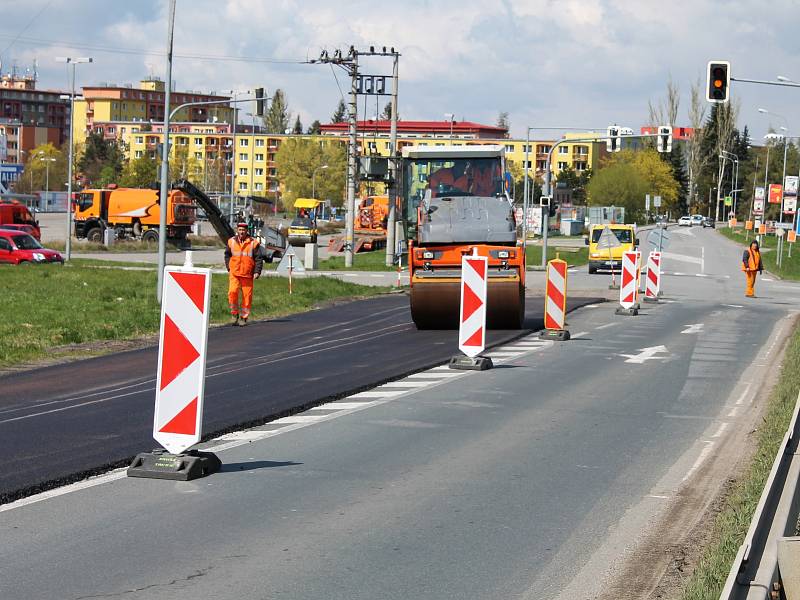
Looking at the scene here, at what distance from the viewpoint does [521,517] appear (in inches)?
315

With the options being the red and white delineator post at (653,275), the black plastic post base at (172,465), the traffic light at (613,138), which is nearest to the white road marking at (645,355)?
the black plastic post base at (172,465)

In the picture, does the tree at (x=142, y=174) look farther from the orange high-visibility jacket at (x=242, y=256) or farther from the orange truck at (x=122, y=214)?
the orange high-visibility jacket at (x=242, y=256)

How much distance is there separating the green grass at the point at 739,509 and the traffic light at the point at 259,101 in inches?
1252

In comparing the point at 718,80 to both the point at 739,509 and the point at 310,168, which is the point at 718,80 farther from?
the point at 310,168

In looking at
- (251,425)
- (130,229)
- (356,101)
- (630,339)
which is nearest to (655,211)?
(130,229)

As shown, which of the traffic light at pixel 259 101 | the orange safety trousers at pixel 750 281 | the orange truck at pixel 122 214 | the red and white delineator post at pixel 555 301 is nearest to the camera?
the red and white delineator post at pixel 555 301

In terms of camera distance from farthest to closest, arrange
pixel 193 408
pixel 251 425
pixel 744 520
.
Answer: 1. pixel 251 425
2. pixel 193 408
3. pixel 744 520

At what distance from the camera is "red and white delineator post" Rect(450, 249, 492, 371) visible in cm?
1673

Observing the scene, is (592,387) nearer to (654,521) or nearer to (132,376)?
(132,376)

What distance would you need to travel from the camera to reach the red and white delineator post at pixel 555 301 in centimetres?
2123

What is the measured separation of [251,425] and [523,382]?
4.79 meters

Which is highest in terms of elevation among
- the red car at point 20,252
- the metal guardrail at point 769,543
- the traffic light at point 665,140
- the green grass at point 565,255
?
the traffic light at point 665,140

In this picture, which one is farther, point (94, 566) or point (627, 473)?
point (627, 473)

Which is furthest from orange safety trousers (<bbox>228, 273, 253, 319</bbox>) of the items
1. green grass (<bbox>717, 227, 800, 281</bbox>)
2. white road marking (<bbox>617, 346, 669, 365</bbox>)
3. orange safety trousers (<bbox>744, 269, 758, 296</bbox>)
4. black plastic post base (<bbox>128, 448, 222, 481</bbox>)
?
green grass (<bbox>717, 227, 800, 281</bbox>)
